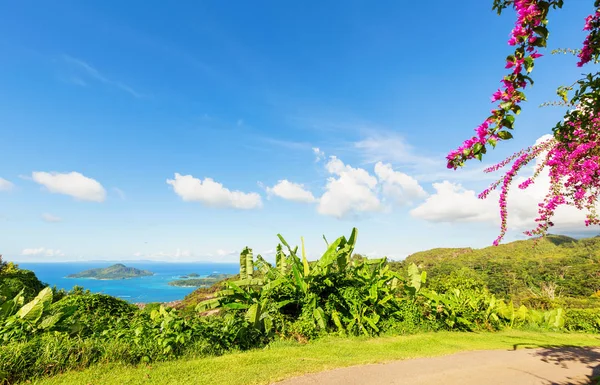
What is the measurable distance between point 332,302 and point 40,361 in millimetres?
6511

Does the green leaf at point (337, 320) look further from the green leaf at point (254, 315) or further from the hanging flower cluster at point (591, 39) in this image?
the hanging flower cluster at point (591, 39)

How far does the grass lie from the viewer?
4582 mm

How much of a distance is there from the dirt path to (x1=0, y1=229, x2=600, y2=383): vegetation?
592 millimetres

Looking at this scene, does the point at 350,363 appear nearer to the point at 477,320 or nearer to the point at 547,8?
the point at 547,8

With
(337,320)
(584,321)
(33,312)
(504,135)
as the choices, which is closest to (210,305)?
(337,320)

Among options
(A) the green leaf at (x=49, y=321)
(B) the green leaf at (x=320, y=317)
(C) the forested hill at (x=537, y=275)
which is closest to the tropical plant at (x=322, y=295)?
(B) the green leaf at (x=320, y=317)

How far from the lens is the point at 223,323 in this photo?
686cm

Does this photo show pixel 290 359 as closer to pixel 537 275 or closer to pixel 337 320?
pixel 337 320

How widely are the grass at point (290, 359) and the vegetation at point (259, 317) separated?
16cm

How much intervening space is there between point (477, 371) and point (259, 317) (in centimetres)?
451

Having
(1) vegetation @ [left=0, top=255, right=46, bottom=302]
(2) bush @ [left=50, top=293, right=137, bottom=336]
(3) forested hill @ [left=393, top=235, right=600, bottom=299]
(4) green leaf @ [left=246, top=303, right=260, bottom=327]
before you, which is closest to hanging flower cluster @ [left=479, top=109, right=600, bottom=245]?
(4) green leaf @ [left=246, top=303, right=260, bottom=327]

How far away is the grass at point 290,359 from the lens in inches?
180

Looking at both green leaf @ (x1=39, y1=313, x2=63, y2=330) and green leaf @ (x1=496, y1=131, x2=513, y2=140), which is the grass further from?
green leaf @ (x1=496, y1=131, x2=513, y2=140)

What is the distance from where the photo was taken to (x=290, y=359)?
19.5ft
